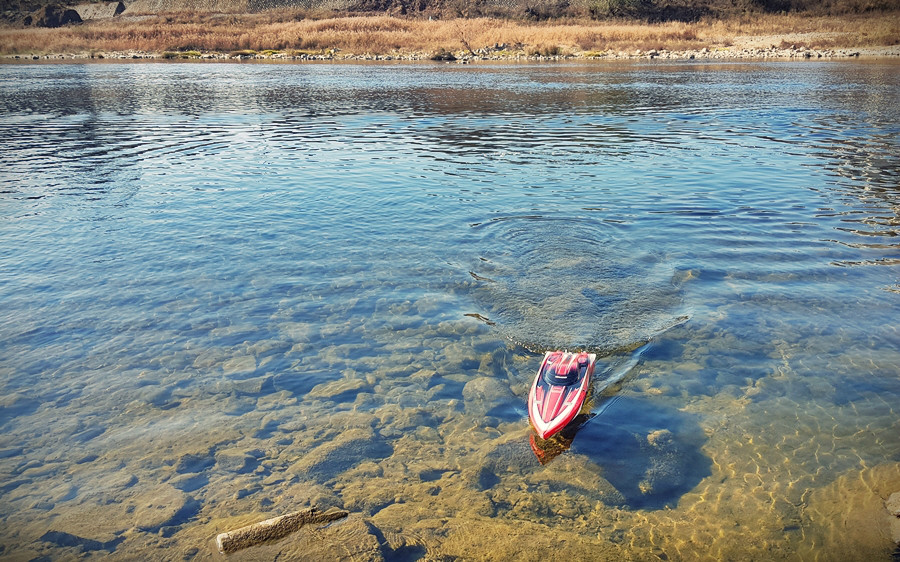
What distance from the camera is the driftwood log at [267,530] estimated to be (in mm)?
5492

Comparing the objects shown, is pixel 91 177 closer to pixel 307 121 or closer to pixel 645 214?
pixel 307 121

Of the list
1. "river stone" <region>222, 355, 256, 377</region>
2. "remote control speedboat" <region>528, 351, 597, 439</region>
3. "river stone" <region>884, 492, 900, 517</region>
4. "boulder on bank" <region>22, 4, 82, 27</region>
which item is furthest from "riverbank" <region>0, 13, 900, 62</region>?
"river stone" <region>884, 492, 900, 517</region>

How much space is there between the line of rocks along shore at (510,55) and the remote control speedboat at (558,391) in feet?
237

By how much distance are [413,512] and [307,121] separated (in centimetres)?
2850

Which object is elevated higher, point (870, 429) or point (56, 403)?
point (56, 403)

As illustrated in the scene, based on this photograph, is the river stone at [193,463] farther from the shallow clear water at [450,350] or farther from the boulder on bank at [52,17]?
the boulder on bank at [52,17]

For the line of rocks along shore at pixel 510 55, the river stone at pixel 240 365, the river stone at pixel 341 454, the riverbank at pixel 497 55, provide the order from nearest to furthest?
the river stone at pixel 341 454 < the river stone at pixel 240 365 < the riverbank at pixel 497 55 < the line of rocks along shore at pixel 510 55

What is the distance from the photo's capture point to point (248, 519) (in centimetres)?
596

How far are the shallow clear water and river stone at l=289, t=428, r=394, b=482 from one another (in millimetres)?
39

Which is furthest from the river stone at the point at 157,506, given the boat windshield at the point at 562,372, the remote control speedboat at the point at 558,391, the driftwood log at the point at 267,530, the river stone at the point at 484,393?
the boat windshield at the point at 562,372

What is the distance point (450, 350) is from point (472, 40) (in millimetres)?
87147

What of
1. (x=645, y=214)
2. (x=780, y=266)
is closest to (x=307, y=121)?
(x=645, y=214)

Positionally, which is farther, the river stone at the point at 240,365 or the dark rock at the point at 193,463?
the river stone at the point at 240,365

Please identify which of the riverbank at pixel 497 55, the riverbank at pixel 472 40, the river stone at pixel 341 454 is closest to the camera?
the river stone at pixel 341 454
